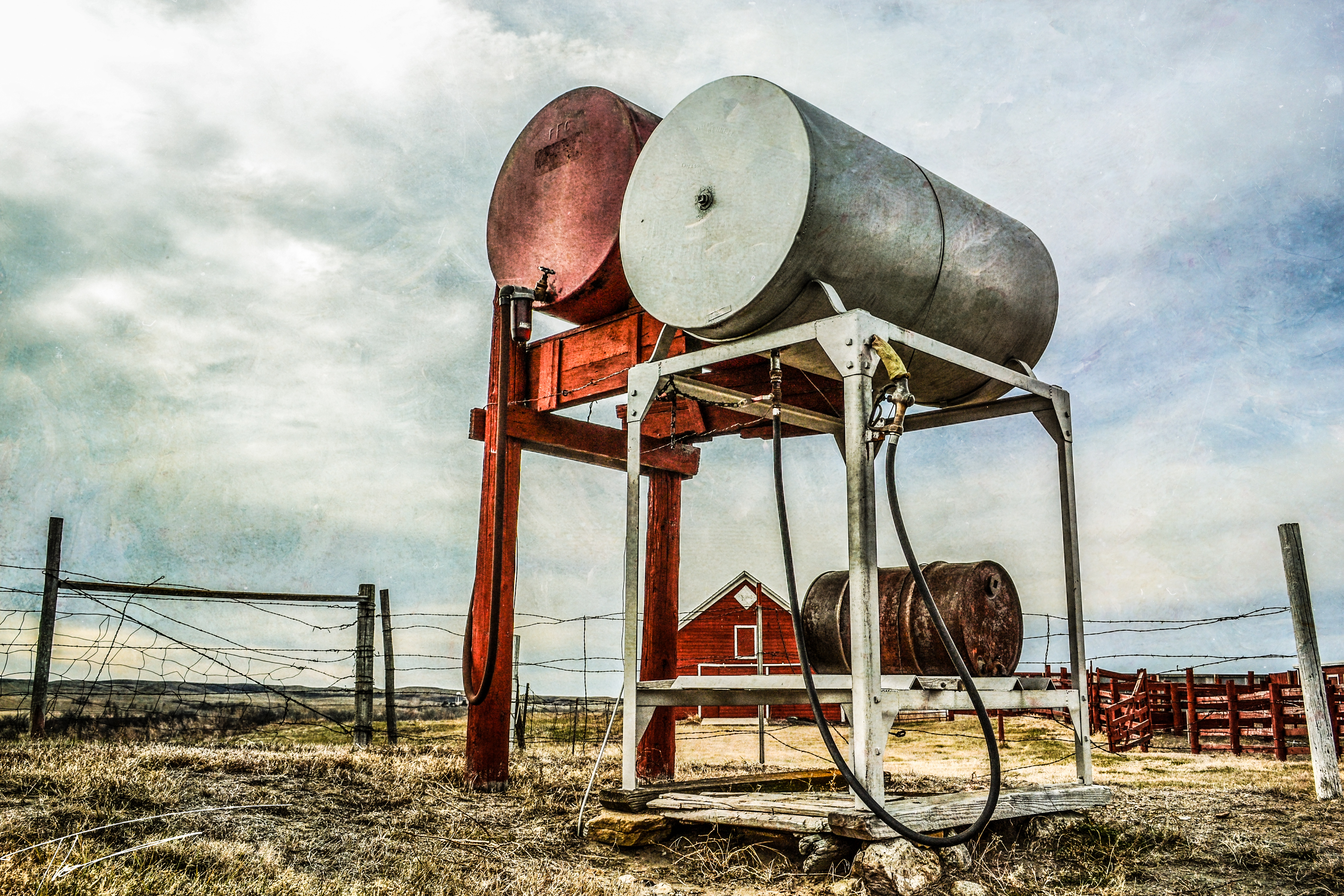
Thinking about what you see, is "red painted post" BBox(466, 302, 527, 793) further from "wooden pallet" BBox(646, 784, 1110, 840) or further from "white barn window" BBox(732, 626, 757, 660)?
"white barn window" BBox(732, 626, 757, 660)

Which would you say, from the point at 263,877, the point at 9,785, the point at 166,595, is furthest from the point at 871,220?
the point at 166,595

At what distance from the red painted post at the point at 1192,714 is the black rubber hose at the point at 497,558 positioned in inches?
496

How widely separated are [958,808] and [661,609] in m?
4.15

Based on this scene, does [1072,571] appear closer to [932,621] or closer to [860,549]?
[932,621]

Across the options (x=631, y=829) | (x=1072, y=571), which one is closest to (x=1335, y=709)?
(x=1072, y=571)

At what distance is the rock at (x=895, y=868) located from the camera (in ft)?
16.5

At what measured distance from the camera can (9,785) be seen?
670 cm

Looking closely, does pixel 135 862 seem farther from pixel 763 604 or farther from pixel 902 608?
pixel 763 604

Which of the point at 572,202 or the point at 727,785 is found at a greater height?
the point at 572,202

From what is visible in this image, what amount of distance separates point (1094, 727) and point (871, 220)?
56.3 feet

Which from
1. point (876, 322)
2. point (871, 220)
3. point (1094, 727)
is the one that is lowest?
point (1094, 727)

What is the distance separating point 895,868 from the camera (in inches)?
199

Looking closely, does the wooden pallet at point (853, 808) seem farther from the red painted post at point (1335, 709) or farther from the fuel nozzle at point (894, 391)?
the red painted post at point (1335, 709)

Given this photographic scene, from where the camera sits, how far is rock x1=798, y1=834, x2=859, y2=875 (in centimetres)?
537
